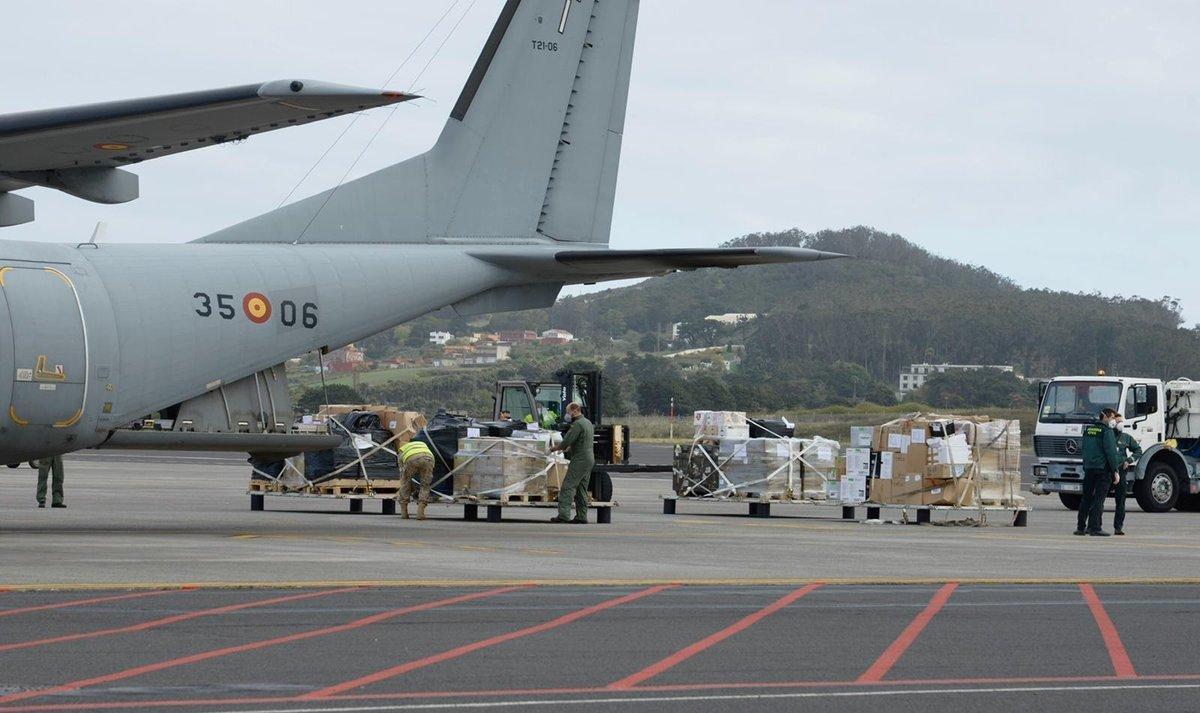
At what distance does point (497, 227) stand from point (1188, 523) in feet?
44.1

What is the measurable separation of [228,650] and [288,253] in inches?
426

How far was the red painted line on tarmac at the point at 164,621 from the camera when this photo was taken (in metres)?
8.99

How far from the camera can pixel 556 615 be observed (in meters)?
10.9

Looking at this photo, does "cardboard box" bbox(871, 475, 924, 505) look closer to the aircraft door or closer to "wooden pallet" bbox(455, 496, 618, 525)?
"wooden pallet" bbox(455, 496, 618, 525)

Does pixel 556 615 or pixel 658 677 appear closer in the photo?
pixel 658 677

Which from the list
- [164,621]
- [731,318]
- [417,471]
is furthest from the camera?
[731,318]

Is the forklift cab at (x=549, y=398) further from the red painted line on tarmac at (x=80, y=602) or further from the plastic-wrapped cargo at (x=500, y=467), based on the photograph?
the red painted line on tarmac at (x=80, y=602)

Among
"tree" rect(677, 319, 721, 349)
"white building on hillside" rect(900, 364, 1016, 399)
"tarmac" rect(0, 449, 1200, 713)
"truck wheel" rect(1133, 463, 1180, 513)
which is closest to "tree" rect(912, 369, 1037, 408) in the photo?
"white building on hillside" rect(900, 364, 1016, 399)

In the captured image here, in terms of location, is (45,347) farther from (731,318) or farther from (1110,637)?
(731,318)

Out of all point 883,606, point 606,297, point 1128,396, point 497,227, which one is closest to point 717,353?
point 606,297

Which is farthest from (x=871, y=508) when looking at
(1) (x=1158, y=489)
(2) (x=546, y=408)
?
(1) (x=1158, y=489)

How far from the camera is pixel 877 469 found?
2456 centimetres

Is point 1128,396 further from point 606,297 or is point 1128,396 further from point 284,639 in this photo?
point 606,297

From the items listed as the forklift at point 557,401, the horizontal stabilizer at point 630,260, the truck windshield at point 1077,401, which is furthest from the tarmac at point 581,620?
the truck windshield at point 1077,401
